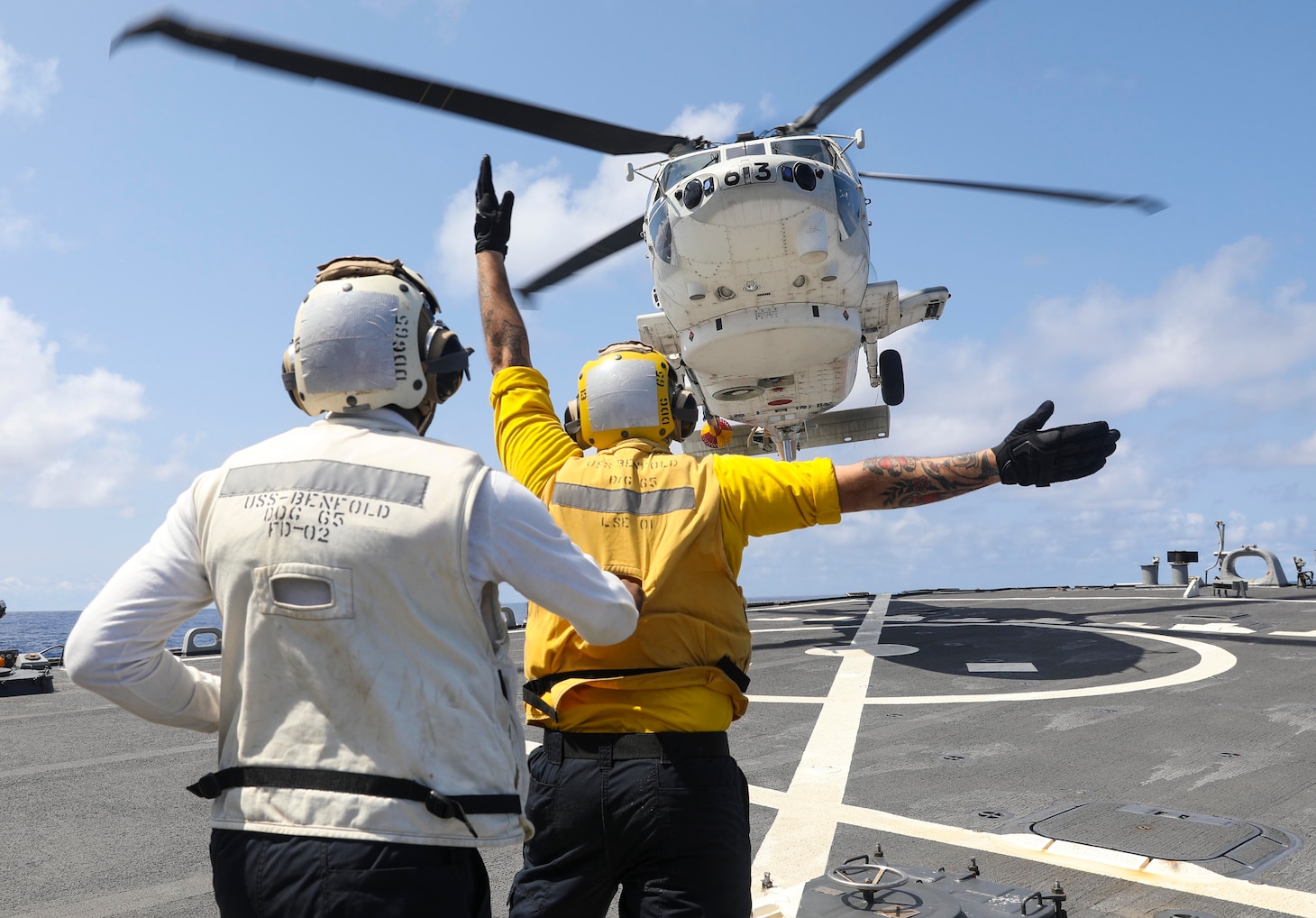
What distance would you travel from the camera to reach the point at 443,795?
6.05ft

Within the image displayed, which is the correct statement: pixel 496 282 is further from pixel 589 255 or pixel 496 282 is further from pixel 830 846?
pixel 589 255

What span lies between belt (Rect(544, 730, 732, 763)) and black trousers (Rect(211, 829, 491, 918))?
693 millimetres

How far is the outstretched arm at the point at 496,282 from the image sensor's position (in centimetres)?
326

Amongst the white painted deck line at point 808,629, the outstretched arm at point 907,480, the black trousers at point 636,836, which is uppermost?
the outstretched arm at point 907,480

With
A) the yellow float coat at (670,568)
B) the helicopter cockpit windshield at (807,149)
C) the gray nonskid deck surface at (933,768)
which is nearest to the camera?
the yellow float coat at (670,568)

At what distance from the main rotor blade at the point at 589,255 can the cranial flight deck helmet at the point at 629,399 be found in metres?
13.7

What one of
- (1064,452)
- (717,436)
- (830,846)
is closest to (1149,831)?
(830,846)

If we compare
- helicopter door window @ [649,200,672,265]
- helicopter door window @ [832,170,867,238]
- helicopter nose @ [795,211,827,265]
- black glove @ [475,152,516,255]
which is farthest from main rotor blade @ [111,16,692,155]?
black glove @ [475,152,516,255]

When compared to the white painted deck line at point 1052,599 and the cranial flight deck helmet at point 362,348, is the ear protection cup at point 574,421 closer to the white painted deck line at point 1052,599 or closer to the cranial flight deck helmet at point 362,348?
the cranial flight deck helmet at point 362,348

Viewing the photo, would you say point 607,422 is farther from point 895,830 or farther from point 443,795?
point 895,830

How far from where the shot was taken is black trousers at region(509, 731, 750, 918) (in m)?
2.41

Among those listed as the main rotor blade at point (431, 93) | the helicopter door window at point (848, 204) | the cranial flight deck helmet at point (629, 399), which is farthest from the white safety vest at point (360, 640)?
the helicopter door window at point (848, 204)

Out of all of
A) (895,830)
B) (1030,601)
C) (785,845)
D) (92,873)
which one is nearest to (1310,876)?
(895,830)

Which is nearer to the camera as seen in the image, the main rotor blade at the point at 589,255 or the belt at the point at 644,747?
the belt at the point at 644,747
